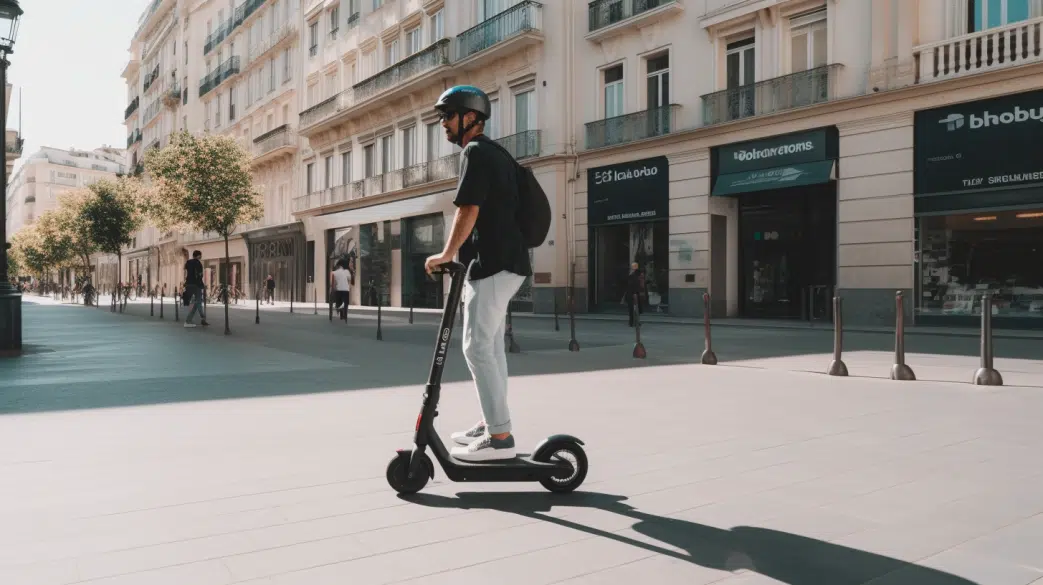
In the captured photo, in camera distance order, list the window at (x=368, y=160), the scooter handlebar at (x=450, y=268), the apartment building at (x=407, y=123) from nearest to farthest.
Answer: the scooter handlebar at (x=450, y=268) < the apartment building at (x=407, y=123) < the window at (x=368, y=160)

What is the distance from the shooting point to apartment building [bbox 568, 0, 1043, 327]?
16312 mm

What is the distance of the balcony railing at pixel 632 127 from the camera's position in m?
22.8

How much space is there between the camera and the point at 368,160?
3612 centimetres

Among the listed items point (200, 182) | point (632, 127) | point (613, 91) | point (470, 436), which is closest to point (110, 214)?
point (200, 182)

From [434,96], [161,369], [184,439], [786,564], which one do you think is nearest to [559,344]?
[161,369]

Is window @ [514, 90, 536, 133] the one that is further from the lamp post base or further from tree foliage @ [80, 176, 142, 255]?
tree foliage @ [80, 176, 142, 255]

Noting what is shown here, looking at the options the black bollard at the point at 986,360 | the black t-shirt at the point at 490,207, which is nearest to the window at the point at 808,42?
the black bollard at the point at 986,360

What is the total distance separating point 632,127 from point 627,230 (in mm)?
3118

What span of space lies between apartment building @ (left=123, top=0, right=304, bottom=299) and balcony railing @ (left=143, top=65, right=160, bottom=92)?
8cm

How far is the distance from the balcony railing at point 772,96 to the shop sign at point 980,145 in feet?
7.91

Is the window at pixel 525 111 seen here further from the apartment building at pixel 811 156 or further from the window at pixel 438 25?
the window at pixel 438 25

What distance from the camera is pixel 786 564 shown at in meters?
2.89

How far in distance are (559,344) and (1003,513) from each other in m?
10.0

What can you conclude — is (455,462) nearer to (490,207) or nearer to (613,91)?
(490,207)
